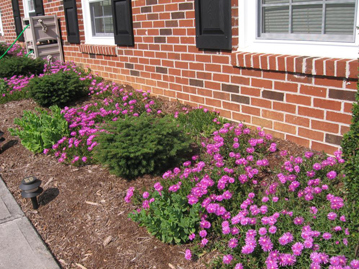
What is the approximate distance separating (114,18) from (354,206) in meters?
5.23

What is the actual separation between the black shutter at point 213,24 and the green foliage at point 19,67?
16.8 feet

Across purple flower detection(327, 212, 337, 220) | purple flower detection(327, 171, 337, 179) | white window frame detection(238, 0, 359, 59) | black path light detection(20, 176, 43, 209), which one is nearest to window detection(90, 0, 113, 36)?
white window frame detection(238, 0, 359, 59)

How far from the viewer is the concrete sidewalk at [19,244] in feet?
9.59

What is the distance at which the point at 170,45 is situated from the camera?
5.41 metres

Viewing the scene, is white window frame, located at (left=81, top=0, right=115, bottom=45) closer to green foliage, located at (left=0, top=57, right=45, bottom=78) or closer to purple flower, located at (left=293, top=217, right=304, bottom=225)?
green foliage, located at (left=0, top=57, right=45, bottom=78)

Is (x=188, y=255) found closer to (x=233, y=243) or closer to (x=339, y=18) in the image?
(x=233, y=243)

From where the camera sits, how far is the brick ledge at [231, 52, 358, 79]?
3279 millimetres

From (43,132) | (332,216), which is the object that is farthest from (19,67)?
(332,216)

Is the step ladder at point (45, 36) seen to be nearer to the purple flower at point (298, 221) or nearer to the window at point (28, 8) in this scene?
the window at point (28, 8)

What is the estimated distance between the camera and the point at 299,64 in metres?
3.65

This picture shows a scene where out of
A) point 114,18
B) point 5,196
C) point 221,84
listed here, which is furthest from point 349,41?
point 114,18

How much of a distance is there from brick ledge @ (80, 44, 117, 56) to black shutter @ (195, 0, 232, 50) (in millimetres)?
2572

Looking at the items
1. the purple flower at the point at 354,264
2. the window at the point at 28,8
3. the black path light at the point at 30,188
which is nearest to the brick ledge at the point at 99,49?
the black path light at the point at 30,188

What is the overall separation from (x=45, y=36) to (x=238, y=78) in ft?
20.1
